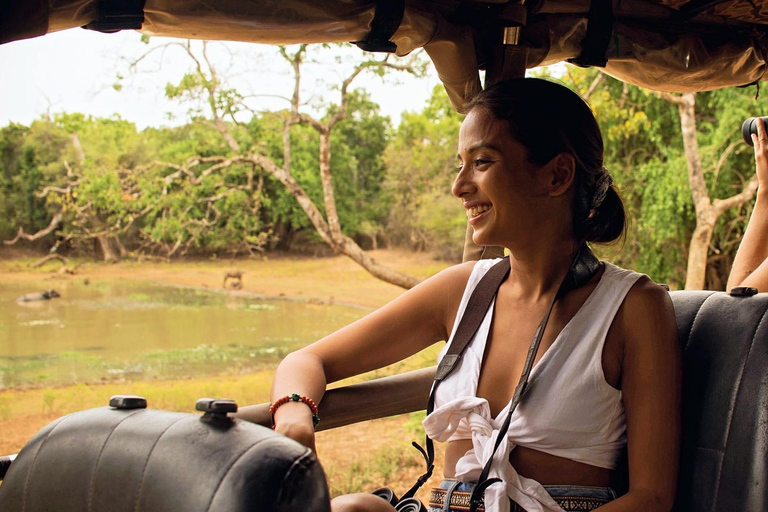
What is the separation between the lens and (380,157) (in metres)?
14.0

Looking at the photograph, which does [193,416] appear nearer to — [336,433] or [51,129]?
[336,433]

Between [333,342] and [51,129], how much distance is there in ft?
43.5

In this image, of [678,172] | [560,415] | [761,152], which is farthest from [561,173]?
[678,172]

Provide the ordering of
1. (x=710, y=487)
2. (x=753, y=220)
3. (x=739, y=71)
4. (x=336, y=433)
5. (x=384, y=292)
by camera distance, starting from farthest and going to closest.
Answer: (x=384, y=292), (x=336, y=433), (x=739, y=71), (x=753, y=220), (x=710, y=487)

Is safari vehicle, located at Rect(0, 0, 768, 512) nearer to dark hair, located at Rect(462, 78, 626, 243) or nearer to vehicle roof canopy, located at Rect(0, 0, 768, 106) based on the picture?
vehicle roof canopy, located at Rect(0, 0, 768, 106)

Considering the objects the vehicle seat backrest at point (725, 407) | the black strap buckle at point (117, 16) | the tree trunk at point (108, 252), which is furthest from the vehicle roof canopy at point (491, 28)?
the tree trunk at point (108, 252)

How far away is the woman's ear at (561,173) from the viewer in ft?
4.30

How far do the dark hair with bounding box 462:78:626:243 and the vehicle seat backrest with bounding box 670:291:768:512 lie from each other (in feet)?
0.76

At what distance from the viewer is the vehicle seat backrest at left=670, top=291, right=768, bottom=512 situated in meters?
1.10

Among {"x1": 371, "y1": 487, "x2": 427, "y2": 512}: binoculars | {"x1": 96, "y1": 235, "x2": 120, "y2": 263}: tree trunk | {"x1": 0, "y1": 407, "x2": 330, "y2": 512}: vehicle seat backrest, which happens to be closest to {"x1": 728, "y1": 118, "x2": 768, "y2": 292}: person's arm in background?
{"x1": 371, "y1": 487, "x2": 427, "y2": 512}: binoculars

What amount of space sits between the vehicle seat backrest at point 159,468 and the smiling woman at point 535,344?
343mm

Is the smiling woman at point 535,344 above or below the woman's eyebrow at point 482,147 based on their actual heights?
below

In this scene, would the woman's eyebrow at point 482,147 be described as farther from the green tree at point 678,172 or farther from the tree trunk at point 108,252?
the tree trunk at point 108,252


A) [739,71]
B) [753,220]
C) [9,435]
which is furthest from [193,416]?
[9,435]
